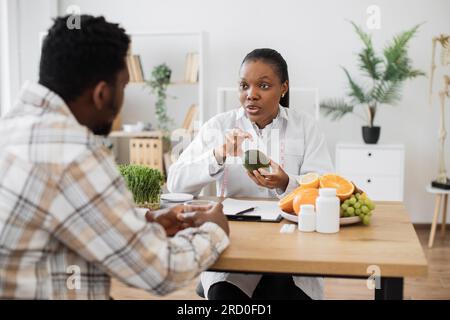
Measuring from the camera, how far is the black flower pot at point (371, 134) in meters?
4.62

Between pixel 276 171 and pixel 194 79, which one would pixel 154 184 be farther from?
pixel 194 79

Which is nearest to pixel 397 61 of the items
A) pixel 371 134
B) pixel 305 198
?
pixel 371 134

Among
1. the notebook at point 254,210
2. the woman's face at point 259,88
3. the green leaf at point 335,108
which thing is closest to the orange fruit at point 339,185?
the notebook at point 254,210

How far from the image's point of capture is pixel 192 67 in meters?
4.94

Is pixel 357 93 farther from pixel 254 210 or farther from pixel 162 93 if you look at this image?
pixel 254 210

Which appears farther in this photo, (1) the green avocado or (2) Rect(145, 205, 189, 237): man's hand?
(1) the green avocado

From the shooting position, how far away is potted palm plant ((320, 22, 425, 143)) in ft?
15.0

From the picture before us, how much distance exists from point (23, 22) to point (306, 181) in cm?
404

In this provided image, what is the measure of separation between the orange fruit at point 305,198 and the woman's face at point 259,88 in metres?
0.67

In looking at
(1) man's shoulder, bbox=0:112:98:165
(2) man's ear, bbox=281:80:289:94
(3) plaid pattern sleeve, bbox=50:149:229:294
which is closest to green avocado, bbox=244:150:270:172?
(2) man's ear, bbox=281:80:289:94

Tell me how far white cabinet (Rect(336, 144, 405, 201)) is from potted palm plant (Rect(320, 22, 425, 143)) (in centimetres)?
16

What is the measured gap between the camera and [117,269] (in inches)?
47.2

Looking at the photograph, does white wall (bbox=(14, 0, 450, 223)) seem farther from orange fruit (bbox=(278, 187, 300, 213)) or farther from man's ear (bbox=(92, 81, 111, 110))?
man's ear (bbox=(92, 81, 111, 110))
